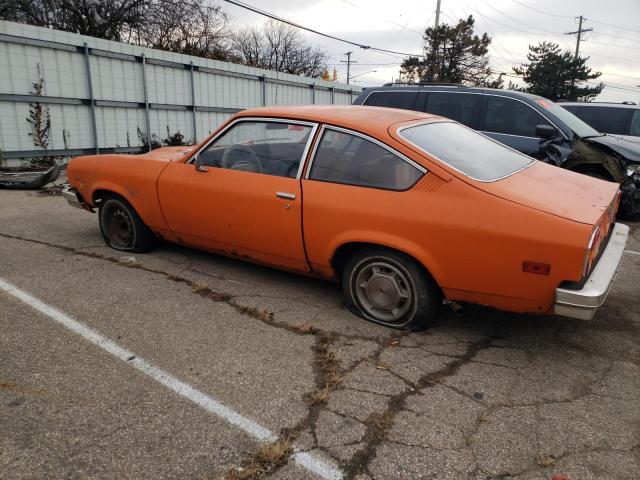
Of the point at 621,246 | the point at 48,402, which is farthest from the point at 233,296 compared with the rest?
the point at 621,246

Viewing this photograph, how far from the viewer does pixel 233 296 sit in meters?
3.89

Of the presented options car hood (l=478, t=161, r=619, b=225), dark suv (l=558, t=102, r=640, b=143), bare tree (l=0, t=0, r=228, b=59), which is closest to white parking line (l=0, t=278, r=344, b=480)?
car hood (l=478, t=161, r=619, b=225)

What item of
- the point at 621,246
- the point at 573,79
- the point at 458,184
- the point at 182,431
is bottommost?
the point at 182,431

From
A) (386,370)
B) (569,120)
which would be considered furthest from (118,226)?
(569,120)

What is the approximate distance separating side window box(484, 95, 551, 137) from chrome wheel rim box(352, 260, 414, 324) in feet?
15.6

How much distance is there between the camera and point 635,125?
9664 mm

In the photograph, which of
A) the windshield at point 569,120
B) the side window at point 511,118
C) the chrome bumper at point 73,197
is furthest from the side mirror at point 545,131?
the chrome bumper at point 73,197

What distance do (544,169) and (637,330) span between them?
1.39 m

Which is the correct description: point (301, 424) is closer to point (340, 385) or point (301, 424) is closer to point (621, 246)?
point (340, 385)

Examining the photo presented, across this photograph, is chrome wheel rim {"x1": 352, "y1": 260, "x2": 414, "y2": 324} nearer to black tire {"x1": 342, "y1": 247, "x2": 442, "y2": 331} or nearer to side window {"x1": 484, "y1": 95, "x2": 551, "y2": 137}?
black tire {"x1": 342, "y1": 247, "x2": 442, "y2": 331}

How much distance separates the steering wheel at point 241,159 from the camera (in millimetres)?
3840

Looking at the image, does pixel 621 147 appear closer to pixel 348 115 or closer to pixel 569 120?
pixel 569 120

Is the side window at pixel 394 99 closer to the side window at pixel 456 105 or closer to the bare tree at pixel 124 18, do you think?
the side window at pixel 456 105

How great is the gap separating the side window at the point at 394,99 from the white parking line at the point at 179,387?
5637 millimetres
